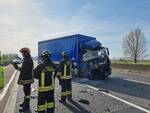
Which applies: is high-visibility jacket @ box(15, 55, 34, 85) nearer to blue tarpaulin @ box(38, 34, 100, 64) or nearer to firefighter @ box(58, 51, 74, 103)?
firefighter @ box(58, 51, 74, 103)

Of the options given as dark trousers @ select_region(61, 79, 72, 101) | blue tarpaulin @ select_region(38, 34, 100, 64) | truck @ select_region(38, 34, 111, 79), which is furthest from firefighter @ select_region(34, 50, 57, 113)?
blue tarpaulin @ select_region(38, 34, 100, 64)

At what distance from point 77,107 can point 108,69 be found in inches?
553

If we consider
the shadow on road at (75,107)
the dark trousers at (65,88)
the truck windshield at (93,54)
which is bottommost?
the shadow on road at (75,107)

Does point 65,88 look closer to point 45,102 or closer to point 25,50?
point 25,50

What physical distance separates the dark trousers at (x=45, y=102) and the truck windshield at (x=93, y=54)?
15.8 metres

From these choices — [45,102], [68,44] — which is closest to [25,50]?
[45,102]

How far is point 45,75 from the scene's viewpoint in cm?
933

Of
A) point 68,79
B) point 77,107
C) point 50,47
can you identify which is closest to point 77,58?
point 50,47

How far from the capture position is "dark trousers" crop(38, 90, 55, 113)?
30.2 feet

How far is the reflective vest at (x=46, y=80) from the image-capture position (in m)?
9.27

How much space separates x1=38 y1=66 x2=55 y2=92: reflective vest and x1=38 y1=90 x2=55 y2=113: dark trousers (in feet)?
0.35

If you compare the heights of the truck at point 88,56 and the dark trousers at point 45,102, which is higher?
the truck at point 88,56

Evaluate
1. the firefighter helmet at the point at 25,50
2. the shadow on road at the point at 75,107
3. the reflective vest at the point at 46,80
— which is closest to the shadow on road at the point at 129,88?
the shadow on road at the point at 75,107

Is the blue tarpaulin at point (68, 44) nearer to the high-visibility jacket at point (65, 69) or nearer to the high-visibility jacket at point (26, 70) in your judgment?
the high-visibility jacket at point (65, 69)
